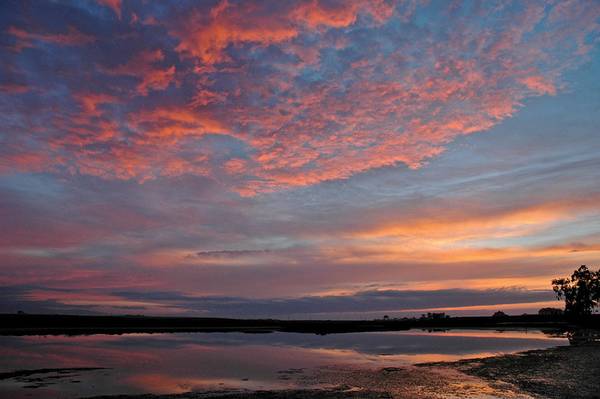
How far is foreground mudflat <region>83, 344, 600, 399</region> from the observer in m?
22.3

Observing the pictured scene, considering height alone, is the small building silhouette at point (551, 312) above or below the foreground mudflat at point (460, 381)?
below

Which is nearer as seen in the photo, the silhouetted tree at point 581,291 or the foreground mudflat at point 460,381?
the foreground mudflat at point 460,381

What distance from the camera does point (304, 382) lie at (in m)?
26.7

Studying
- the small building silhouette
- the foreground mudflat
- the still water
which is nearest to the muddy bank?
the foreground mudflat

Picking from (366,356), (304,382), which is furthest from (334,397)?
(366,356)

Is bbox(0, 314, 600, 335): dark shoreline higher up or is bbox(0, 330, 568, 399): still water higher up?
bbox(0, 330, 568, 399): still water

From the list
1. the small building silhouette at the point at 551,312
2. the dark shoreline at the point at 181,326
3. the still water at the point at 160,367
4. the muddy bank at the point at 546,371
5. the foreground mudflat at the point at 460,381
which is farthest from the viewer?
the small building silhouette at the point at 551,312

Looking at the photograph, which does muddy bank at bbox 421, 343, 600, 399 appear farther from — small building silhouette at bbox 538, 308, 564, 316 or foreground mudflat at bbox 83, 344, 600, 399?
small building silhouette at bbox 538, 308, 564, 316

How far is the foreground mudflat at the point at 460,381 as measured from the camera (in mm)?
22328

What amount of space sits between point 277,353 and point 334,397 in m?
25.4

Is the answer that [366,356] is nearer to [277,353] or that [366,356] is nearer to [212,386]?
[277,353]

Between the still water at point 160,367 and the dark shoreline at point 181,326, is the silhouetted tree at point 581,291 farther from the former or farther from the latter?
the still water at point 160,367

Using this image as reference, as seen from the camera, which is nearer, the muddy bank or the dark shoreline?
the muddy bank

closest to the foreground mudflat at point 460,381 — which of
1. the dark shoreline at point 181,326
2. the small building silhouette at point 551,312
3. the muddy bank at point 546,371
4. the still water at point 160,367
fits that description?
the muddy bank at point 546,371
